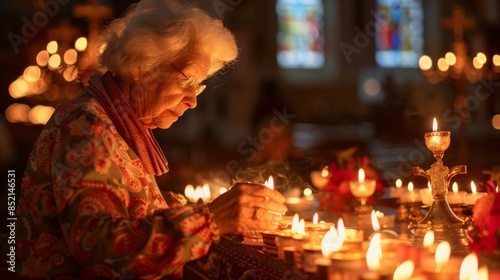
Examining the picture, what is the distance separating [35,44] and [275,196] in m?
11.0

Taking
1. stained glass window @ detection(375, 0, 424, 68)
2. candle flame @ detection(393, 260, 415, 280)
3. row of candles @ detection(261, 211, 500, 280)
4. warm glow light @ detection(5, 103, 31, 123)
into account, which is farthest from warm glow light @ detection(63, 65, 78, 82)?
stained glass window @ detection(375, 0, 424, 68)

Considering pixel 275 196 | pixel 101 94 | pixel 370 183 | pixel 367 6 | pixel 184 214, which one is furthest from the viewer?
pixel 367 6

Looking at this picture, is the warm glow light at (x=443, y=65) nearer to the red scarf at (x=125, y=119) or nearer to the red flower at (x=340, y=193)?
the red flower at (x=340, y=193)

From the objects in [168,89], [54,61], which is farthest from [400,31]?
[168,89]

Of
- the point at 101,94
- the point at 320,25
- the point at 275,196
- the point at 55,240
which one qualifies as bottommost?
the point at 55,240

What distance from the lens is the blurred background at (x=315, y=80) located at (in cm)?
942

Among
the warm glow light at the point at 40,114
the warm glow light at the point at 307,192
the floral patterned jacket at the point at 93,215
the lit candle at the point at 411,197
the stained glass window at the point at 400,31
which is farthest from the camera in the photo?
the stained glass window at the point at 400,31

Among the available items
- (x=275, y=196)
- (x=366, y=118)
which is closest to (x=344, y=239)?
(x=275, y=196)

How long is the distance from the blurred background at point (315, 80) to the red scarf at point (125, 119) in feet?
13.2

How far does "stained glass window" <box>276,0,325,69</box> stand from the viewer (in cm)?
1788

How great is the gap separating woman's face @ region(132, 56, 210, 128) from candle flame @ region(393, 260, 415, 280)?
1.24 m

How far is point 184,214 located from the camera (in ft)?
6.71

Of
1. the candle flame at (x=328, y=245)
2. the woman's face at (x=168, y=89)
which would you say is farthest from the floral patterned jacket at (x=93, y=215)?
the candle flame at (x=328, y=245)

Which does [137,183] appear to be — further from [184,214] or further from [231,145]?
[231,145]
